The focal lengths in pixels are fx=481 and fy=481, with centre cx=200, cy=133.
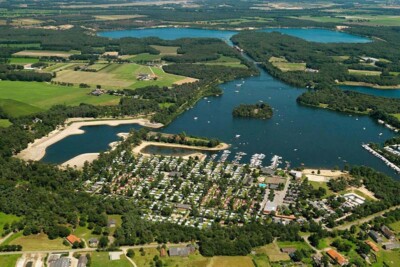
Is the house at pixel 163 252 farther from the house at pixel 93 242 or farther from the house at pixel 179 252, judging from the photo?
the house at pixel 93 242

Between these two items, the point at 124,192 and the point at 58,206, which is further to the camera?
the point at 124,192

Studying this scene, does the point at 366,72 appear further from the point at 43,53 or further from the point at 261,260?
the point at 261,260

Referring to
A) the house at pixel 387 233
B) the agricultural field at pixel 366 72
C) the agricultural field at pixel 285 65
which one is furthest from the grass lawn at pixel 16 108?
the agricultural field at pixel 366 72

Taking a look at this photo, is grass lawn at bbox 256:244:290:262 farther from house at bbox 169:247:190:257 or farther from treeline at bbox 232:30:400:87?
treeline at bbox 232:30:400:87

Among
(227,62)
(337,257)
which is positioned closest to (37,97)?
(227,62)

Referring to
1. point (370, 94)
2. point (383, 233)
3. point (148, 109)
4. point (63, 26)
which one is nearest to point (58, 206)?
point (383, 233)

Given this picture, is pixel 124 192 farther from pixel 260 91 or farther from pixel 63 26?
pixel 63 26
